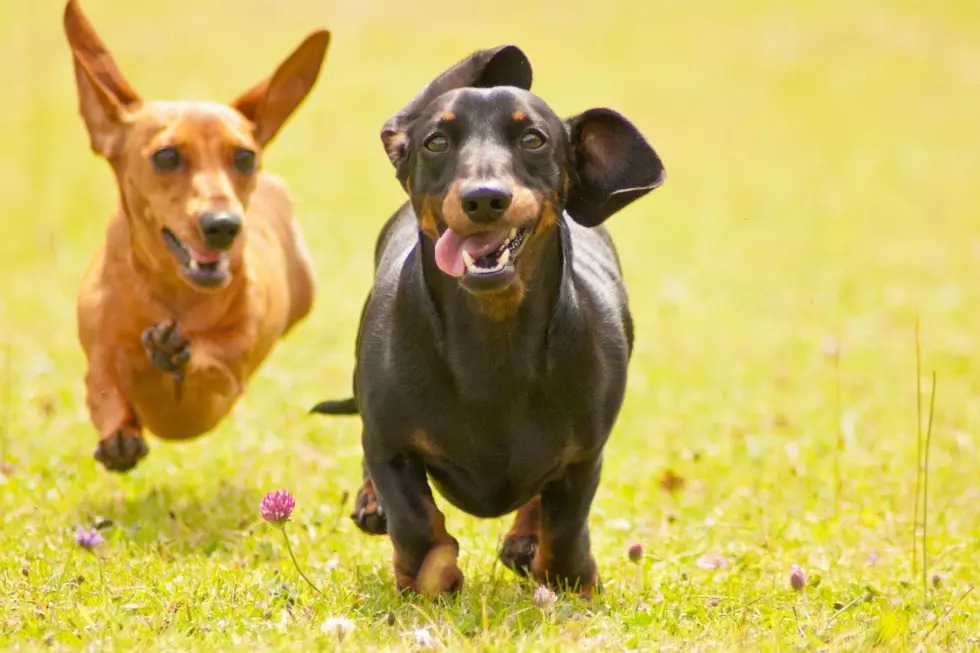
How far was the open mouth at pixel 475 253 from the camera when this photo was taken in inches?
144

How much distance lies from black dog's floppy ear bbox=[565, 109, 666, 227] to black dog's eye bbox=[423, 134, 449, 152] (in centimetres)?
40

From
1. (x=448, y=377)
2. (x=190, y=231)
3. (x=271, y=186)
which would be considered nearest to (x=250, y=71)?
(x=271, y=186)

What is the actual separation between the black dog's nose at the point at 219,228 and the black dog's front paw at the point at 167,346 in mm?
308

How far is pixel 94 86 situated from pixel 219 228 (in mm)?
802

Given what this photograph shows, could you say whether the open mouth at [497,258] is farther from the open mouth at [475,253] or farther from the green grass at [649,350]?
the green grass at [649,350]

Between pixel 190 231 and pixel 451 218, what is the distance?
169cm

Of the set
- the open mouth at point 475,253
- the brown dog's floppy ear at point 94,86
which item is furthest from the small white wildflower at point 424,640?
the brown dog's floppy ear at point 94,86

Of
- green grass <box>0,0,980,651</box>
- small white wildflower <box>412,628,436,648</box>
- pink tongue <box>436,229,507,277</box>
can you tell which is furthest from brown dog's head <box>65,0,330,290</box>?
small white wildflower <box>412,628,436,648</box>

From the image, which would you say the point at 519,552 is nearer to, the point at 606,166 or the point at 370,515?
the point at 370,515

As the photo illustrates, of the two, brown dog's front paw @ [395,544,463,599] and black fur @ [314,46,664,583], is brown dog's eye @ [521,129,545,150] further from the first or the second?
brown dog's front paw @ [395,544,463,599]

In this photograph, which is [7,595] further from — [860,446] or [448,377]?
[860,446]

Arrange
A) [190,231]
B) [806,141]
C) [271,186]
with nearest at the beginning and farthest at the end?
[190,231] < [271,186] < [806,141]

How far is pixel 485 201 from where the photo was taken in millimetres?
3531

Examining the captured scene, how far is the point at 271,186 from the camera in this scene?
252 inches
